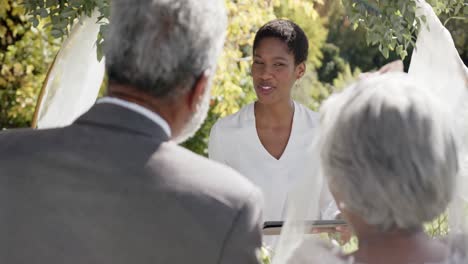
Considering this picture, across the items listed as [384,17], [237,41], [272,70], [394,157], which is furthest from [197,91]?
[237,41]

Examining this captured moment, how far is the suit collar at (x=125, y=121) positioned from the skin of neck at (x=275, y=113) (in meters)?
2.41

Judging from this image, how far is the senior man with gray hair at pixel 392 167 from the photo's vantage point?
1925 millimetres

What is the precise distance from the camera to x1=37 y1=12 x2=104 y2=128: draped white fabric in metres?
4.41

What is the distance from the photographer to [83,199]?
2088 mm

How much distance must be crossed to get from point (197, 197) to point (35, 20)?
6.08 feet

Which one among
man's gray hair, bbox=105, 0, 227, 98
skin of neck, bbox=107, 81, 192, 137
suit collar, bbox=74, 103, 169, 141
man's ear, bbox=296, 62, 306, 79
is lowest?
man's ear, bbox=296, 62, 306, 79

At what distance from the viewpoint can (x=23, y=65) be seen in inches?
334

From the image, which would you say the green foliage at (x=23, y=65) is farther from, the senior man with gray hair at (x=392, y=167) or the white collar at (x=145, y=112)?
the senior man with gray hair at (x=392, y=167)

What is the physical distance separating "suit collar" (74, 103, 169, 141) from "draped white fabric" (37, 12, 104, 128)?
2.23m

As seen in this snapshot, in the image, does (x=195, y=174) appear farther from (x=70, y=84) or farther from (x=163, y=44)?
(x=70, y=84)

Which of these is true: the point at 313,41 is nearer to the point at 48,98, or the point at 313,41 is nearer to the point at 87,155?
the point at 48,98

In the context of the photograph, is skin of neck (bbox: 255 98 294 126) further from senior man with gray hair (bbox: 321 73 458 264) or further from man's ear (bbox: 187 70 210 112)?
senior man with gray hair (bbox: 321 73 458 264)

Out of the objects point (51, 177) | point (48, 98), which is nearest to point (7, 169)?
point (51, 177)

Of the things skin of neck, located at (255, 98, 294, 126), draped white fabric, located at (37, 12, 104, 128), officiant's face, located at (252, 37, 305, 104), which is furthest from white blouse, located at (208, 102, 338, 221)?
draped white fabric, located at (37, 12, 104, 128)
